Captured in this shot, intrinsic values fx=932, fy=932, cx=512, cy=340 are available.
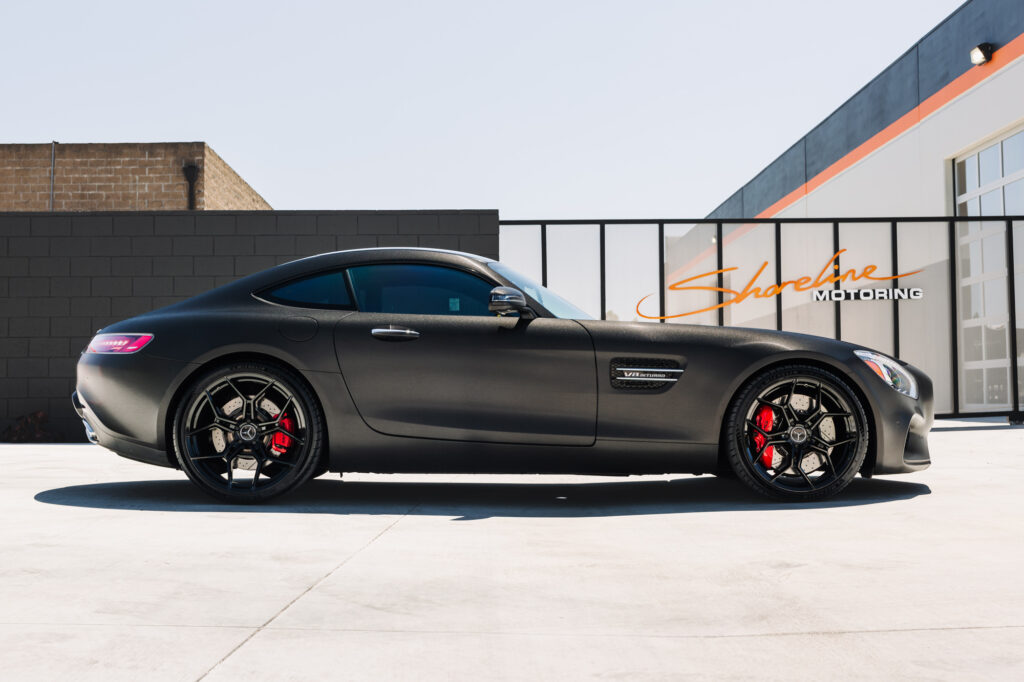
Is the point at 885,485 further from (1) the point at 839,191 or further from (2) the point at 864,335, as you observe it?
(1) the point at 839,191

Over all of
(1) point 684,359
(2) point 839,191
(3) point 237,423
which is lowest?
(3) point 237,423

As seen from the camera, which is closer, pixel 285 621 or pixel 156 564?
pixel 285 621

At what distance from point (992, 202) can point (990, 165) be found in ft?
2.22

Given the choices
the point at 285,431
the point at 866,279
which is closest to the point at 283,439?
the point at 285,431

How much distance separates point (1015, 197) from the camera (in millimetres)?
15461

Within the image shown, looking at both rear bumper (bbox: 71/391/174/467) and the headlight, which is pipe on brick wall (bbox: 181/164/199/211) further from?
the headlight

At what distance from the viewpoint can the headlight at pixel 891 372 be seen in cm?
480

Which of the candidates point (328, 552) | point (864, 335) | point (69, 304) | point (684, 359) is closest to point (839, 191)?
point (864, 335)

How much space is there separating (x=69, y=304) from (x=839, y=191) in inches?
701

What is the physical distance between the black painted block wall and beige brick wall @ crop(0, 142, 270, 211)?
21.8 ft

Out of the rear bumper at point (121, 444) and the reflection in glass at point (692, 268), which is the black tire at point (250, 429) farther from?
the reflection in glass at point (692, 268)

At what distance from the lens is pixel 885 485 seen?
552 centimetres

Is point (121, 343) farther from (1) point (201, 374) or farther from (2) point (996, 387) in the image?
Result: (2) point (996, 387)

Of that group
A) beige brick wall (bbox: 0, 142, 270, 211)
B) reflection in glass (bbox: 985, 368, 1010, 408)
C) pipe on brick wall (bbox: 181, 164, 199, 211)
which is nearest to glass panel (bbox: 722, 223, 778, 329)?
reflection in glass (bbox: 985, 368, 1010, 408)
